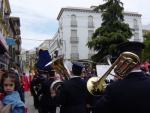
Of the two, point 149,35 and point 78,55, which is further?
point 78,55

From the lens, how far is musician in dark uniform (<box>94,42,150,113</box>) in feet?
13.4

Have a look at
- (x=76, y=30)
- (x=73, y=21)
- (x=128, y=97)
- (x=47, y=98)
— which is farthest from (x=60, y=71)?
(x=73, y=21)

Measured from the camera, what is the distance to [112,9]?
43.5m

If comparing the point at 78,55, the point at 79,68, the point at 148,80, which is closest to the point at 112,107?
the point at 148,80

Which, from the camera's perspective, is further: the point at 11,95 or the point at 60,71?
the point at 60,71

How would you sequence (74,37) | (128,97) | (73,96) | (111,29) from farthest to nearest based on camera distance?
(74,37) → (111,29) → (73,96) → (128,97)

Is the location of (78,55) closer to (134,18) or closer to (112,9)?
(134,18)

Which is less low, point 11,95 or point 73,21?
point 73,21

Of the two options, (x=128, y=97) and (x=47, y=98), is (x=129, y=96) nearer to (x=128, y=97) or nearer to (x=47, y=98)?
(x=128, y=97)

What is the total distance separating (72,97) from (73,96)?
2cm

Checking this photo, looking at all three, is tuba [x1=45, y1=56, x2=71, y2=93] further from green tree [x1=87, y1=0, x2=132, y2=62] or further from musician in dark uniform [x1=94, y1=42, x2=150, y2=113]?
green tree [x1=87, y1=0, x2=132, y2=62]

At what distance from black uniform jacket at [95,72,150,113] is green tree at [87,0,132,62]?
3930cm

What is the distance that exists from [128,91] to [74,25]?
Result: 7757 centimetres

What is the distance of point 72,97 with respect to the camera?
7.79 m
